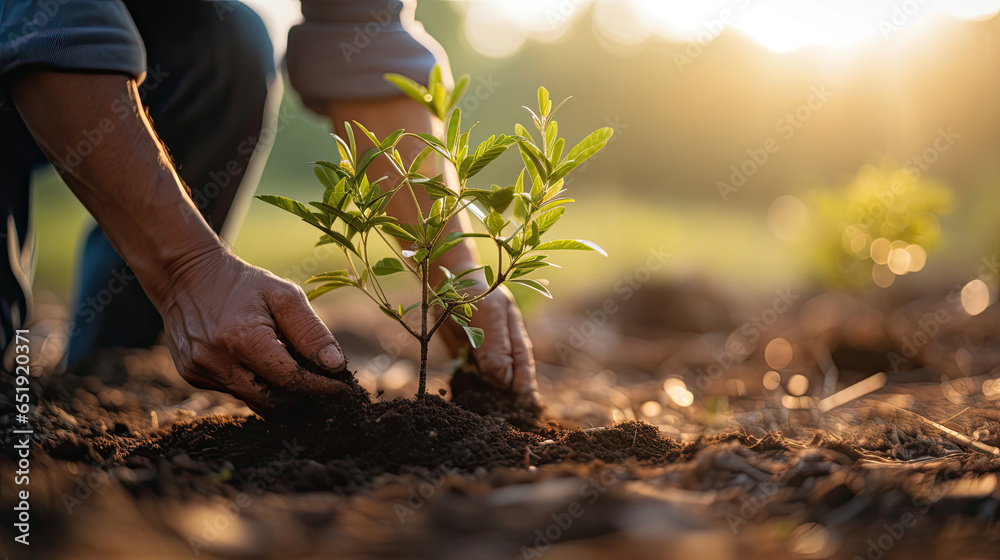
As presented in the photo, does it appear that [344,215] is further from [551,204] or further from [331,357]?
[551,204]

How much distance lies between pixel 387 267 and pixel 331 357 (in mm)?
236

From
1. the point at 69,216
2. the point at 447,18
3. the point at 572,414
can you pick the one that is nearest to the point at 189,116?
the point at 572,414

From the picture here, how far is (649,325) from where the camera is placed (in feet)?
14.4

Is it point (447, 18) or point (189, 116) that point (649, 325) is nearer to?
point (189, 116)

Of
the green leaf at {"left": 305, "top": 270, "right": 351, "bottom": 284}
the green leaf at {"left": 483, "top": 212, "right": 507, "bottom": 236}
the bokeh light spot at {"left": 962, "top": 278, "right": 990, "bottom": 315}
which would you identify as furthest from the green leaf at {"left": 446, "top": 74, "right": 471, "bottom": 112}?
Result: the bokeh light spot at {"left": 962, "top": 278, "right": 990, "bottom": 315}

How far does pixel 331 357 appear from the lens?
133cm

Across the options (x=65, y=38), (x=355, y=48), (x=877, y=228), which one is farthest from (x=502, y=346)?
(x=877, y=228)

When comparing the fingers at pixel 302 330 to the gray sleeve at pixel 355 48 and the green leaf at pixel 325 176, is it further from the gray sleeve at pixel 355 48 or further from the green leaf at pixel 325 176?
the gray sleeve at pixel 355 48

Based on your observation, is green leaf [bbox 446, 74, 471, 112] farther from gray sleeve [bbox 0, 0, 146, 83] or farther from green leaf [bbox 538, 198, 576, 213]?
gray sleeve [bbox 0, 0, 146, 83]

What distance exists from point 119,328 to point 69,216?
170 inches

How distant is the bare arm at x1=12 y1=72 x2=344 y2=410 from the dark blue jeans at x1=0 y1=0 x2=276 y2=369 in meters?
0.81

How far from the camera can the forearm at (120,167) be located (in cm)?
126

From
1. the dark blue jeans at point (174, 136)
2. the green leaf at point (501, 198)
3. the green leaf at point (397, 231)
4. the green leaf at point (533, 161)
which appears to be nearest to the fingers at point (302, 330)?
the green leaf at point (397, 231)

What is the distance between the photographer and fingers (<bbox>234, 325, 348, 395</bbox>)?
4.12 ft
